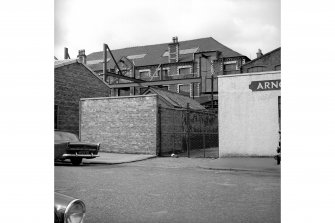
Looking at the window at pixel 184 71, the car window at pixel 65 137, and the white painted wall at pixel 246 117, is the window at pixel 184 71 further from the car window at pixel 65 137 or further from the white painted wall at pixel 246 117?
the car window at pixel 65 137

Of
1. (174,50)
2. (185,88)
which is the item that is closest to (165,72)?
(174,50)

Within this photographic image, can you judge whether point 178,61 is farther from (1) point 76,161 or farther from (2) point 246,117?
(1) point 76,161

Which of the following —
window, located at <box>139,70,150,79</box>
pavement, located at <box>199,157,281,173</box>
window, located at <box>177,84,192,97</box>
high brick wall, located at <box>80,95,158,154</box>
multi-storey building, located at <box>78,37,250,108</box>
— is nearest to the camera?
pavement, located at <box>199,157,281,173</box>

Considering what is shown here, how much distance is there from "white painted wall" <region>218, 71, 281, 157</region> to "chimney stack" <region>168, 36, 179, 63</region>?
23668 mm

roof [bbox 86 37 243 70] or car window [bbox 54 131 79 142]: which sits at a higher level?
roof [bbox 86 37 243 70]

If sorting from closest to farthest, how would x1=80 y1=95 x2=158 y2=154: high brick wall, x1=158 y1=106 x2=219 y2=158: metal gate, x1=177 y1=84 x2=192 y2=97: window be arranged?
x1=80 y1=95 x2=158 y2=154: high brick wall
x1=158 y1=106 x2=219 y2=158: metal gate
x1=177 y1=84 x2=192 y2=97: window

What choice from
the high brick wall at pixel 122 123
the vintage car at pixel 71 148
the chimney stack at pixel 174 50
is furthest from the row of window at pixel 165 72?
the vintage car at pixel 71 148

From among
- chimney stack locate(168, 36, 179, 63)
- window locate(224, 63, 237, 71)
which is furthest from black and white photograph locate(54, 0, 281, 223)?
chimney stack locate(168, 36, 179, 63)

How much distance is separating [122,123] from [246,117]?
5.46 m

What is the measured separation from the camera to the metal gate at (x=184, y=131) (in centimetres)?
1405

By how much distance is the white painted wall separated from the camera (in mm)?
10617

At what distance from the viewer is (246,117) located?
11078mm

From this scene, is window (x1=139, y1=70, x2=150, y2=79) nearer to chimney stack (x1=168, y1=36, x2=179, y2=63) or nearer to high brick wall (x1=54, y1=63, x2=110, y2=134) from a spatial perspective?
chimney stack (x1=168, y1=36, x2=179, y2=63)
